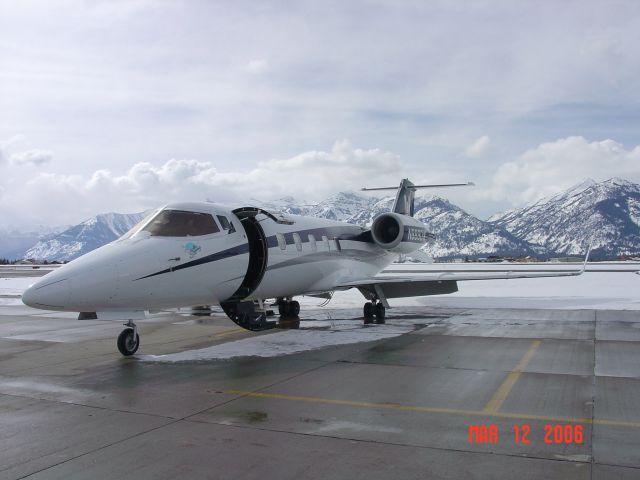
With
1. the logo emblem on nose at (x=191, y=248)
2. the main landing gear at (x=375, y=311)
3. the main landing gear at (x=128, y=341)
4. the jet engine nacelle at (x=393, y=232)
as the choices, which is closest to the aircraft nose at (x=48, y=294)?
the main landing gear at (x=128, y=341)

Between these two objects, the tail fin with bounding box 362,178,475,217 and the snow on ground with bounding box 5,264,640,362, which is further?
the tail fin with bounding box 362,178,475,217

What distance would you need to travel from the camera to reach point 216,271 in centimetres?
1021

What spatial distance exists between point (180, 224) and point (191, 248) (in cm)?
51

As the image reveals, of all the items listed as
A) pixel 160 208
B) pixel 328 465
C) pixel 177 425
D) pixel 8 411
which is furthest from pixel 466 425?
pixel 160 208

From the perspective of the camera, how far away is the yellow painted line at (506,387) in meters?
6.16

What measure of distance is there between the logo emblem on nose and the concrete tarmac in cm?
194

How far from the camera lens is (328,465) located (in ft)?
14.4

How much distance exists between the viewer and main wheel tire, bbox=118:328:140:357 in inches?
381

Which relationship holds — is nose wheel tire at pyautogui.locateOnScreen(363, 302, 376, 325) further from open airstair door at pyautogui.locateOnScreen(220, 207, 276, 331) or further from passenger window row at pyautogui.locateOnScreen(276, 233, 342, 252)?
open airstair door at pyautogui.locateOnScreen(220, 207, 276, 331)

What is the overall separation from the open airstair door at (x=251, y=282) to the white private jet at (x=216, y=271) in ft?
0.07

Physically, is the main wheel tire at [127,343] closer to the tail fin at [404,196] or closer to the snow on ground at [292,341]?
the snow on ground at [292,341]

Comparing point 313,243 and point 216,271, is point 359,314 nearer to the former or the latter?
point 313,243

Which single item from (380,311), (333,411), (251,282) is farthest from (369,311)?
(333,411)

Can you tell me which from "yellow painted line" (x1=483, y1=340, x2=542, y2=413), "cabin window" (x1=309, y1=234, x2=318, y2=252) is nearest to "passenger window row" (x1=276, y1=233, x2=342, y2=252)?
"cabin window" (x1=309, y1=234, x2=318, y2=252)
